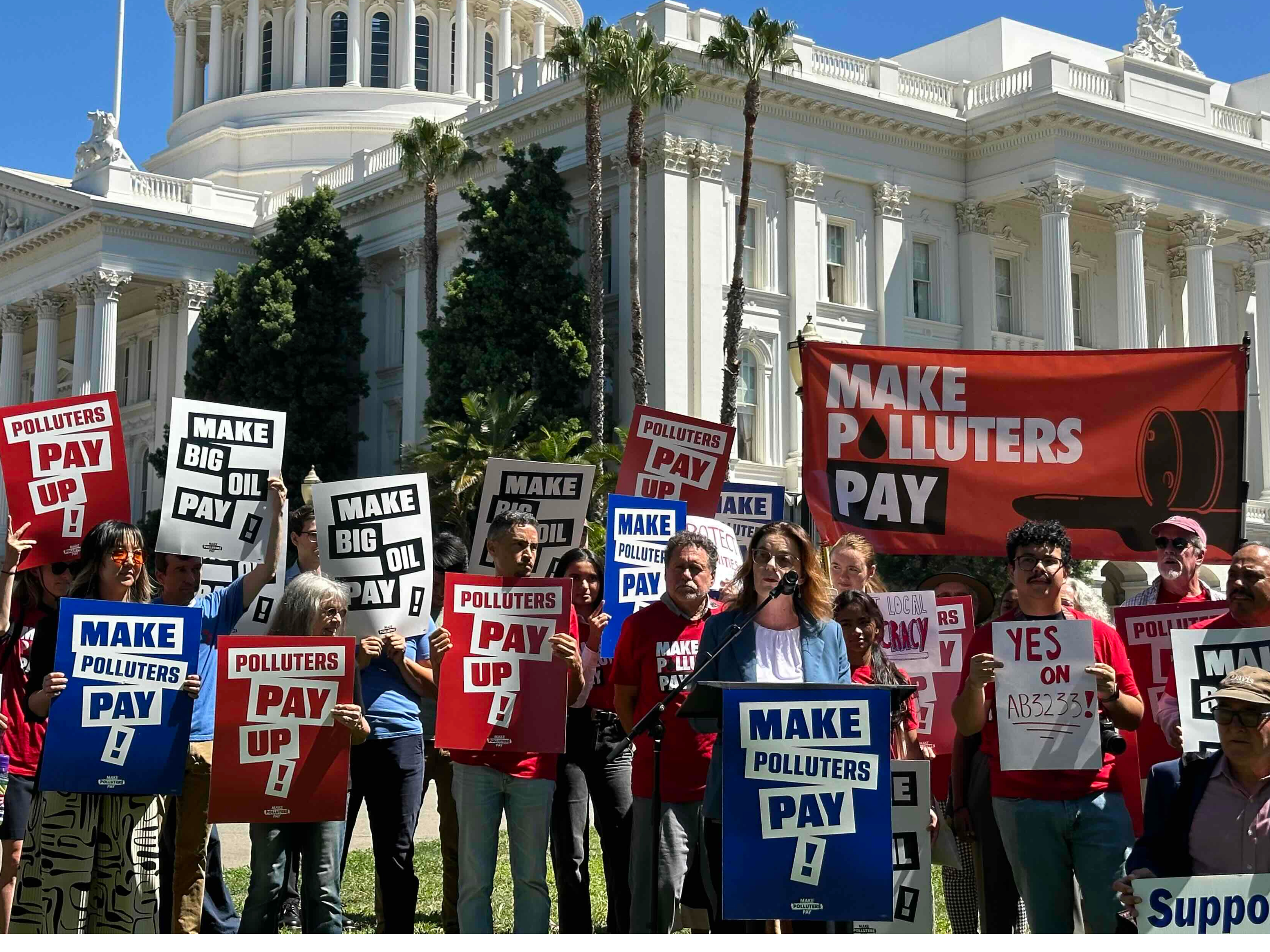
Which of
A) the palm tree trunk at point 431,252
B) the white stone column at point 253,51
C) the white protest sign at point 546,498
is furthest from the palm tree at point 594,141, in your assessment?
the white stone column at point 253,51

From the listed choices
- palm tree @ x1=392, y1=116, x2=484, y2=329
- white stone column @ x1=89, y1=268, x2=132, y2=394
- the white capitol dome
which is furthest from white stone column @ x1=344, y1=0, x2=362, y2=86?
palm tree @ x1=392, y1=116, x2=484, y2=329

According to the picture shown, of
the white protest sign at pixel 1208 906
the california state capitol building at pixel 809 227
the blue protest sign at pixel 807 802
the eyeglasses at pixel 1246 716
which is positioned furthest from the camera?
the california state capitol building at pixel 809 227

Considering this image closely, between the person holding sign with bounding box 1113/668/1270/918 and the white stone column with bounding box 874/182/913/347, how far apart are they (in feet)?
116

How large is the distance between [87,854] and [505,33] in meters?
63.7

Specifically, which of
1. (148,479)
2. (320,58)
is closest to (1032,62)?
(148,479)

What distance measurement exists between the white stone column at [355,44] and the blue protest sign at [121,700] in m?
59.1

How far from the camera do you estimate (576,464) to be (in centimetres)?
978

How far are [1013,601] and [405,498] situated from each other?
3106mm

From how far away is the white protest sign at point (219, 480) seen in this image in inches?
347

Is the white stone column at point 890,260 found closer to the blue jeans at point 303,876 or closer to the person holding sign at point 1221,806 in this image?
the blue jeans at point 303,876

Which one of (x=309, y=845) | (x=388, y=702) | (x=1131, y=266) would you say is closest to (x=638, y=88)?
(x=1131, y=266)

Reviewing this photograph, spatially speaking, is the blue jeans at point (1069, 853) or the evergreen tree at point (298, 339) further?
the evergreen tree at point (298, 339)

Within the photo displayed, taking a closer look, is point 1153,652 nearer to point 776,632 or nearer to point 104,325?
point 776,632

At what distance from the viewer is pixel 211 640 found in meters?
7.74
